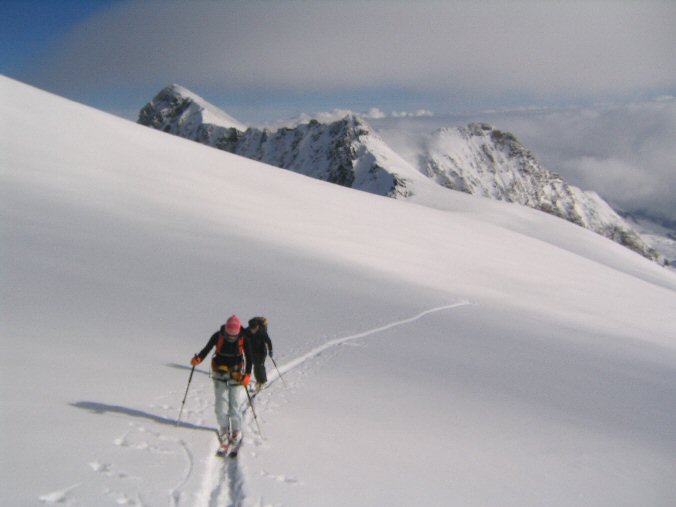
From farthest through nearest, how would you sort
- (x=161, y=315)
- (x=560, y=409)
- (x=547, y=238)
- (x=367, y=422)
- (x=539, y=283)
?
1. (x=547, y=238)
2. (x=539, y=283)
3. (x=161, y=315)
4. (x=560, y=409)
5. (x=367, y=422)

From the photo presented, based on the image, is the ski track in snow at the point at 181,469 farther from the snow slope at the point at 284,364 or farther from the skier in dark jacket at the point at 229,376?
the skier in dark jacket at the point at 229,376

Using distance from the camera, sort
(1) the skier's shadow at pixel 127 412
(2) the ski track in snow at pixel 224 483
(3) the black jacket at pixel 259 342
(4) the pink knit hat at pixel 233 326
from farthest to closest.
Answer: (3) the black jacket at pixel 259 342 < (4) the pink knit hat at pixel 233 326 < (1) the skier's shadow at pixel 127 412 < (2) the ski track in snow at pixel 224 483

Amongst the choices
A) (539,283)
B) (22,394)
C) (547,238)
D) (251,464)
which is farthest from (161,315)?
(547,238)

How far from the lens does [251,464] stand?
257 inches

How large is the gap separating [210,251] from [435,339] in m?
9.24

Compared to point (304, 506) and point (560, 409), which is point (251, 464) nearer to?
point (304, 506)

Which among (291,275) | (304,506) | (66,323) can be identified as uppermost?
(291,275)

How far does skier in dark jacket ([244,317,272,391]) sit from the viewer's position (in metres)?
9.29

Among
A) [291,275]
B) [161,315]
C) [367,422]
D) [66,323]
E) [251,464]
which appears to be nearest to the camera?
[251,464]

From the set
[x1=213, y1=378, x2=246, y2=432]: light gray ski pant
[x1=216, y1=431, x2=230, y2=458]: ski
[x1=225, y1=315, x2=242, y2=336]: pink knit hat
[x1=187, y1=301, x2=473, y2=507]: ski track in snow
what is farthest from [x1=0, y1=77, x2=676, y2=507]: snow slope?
[x1=225, y1=315, x2=242, y2=336]: pink knit hat

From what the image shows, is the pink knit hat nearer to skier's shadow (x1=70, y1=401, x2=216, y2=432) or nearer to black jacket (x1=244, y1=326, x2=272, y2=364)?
skier's shadow (x1=70, y1=401, x2=216, y2=432)

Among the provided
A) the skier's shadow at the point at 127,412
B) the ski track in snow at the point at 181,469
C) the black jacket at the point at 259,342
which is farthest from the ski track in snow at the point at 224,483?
the black jacket at the point at 259,342

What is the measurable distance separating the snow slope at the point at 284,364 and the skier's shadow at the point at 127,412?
0.13 feet

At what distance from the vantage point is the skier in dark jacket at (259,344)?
9.29 metres
